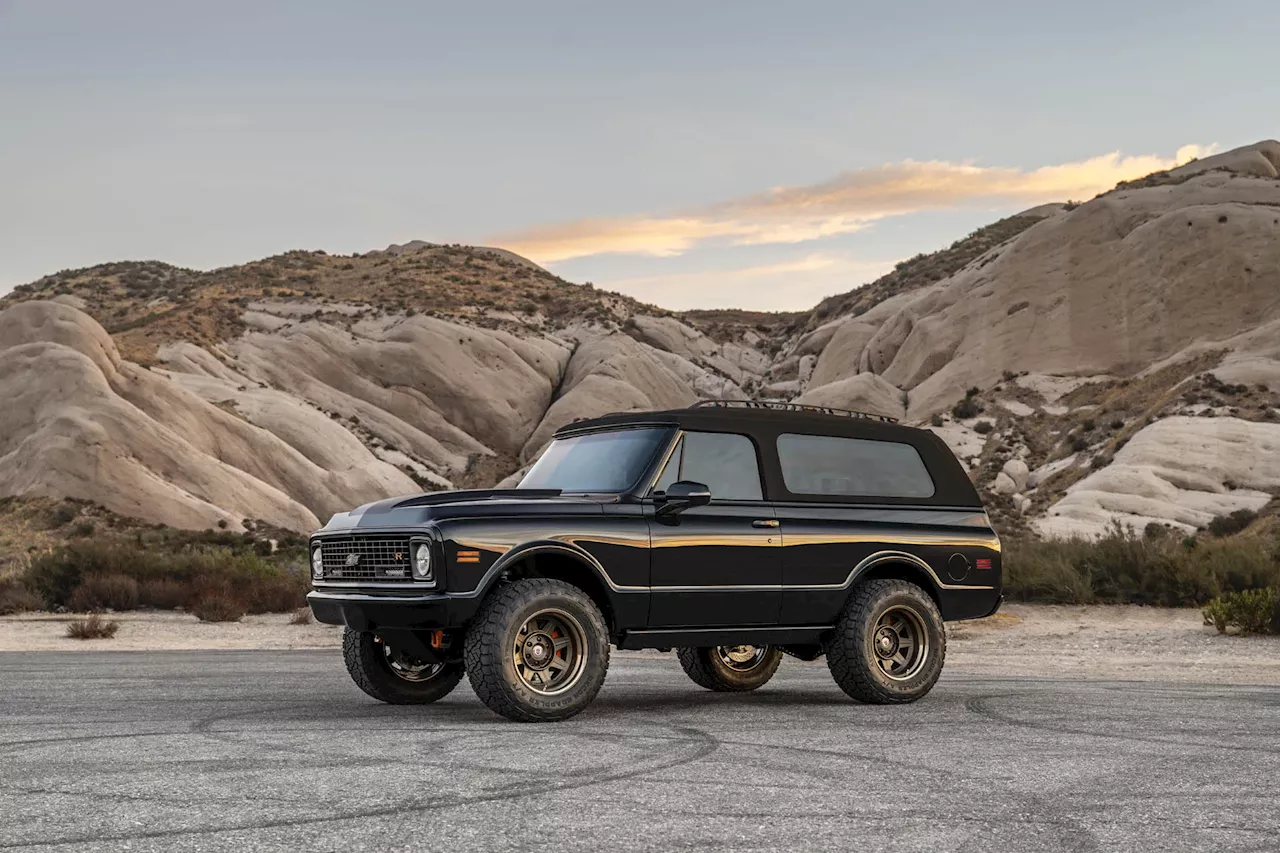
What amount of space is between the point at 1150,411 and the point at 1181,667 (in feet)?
124

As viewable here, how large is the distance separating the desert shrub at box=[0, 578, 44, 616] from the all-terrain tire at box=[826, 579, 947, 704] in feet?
68.3

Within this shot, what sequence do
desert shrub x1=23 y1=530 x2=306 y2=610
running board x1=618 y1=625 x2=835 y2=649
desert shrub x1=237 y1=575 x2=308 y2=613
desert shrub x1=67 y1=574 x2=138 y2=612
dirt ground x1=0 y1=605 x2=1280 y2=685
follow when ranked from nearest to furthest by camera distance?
running board x1=618 y1=625 x2=835 y2=649, dirt ground x1=0 y1=605 x2=1280 y2=685, desert shrub x1=67 y1=574 x2=138 y2=612, desert shrub x1=237 y1=575 x2=308 y2=613, desert shrub x1=23 y1=530 x2=306 y2=610

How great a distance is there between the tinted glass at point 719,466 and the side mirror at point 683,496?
297 millimetres

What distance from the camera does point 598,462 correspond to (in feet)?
36.0

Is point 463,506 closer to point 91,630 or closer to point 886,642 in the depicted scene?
point 886,642

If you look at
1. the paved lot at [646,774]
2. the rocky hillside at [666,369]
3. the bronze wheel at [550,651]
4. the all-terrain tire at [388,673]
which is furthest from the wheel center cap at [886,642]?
the rocky hillside at [666,369]

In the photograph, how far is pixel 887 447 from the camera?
39.7ft

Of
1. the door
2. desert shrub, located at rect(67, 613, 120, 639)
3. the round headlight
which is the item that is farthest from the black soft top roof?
desert shrub, located at rect(67, 613, 120, 639)

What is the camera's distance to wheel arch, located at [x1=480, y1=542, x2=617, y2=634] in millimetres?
9664

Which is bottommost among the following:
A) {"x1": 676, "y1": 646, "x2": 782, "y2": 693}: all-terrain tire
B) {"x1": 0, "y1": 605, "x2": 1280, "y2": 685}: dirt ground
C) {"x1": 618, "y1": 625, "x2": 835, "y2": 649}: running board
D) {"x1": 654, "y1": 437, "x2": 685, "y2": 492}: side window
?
{"x1": 0, "y1": 605, "x2": 1280, "y2": 685}: dirt ground

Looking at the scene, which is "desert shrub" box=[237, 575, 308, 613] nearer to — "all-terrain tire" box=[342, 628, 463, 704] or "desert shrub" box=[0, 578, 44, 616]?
"desert shrub" box=[0, 578, 44, 616]

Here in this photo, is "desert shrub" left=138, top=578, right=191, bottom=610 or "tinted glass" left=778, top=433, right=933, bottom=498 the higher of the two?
"tinted glass" left=778, top=433, right=933, bottom=498

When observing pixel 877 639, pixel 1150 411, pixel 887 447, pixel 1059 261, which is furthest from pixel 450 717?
pixel 1059 261

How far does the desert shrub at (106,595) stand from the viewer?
27234mm
